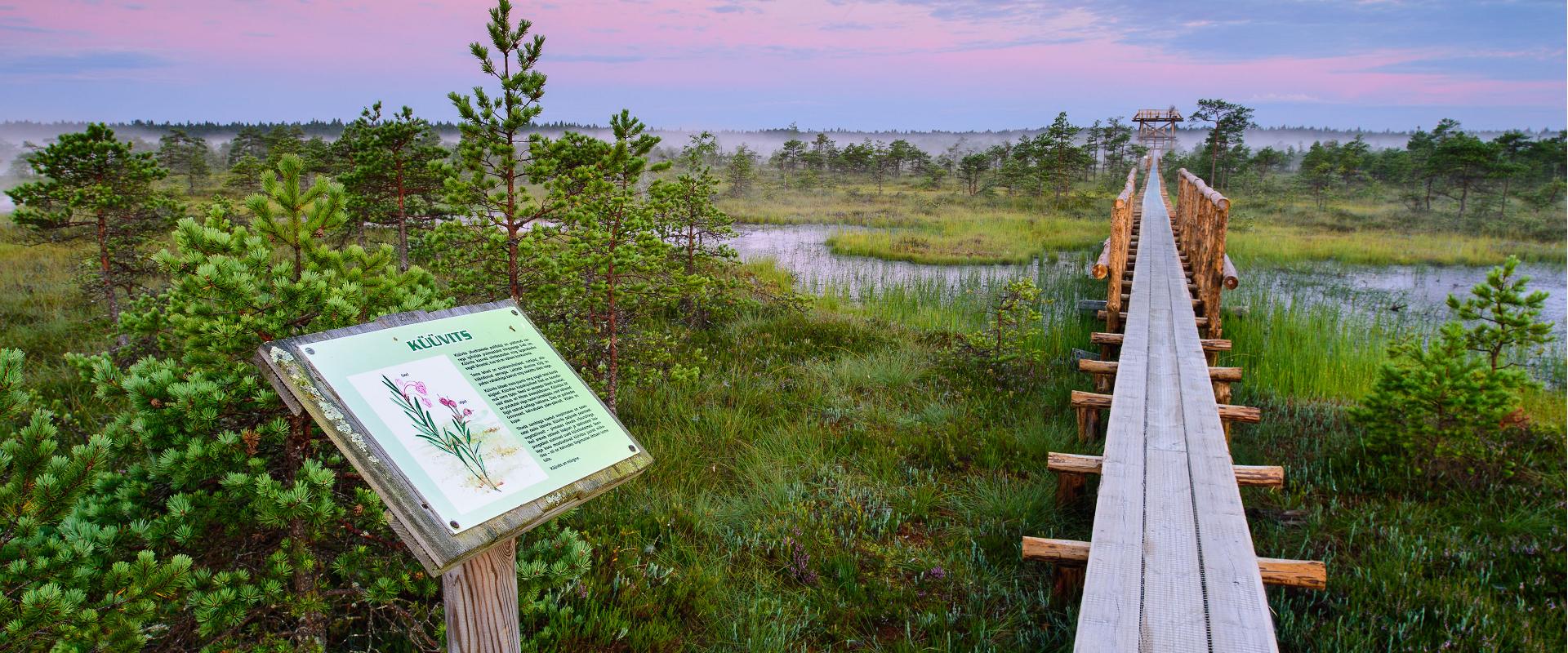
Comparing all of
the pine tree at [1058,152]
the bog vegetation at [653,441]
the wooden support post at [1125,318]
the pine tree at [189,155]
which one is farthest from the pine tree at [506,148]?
the pine tree at [1058,152]

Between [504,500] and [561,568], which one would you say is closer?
[504,500]

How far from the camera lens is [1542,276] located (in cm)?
1606

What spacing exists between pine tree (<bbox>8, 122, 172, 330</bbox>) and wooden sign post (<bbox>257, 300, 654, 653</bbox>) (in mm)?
6515

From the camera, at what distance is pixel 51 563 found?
6.37ft

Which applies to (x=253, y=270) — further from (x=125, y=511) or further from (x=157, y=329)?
(x=125, y=511)

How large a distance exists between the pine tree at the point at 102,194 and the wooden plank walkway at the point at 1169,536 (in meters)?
8.18

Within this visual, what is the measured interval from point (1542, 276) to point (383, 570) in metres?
22.4

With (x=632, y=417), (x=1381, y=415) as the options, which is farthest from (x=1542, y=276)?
(x=632, y=417)

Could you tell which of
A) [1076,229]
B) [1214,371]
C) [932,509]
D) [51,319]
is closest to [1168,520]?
[932,509]

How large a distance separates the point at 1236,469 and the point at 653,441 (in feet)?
11.3

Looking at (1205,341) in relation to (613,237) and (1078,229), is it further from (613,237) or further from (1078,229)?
(1078,229)

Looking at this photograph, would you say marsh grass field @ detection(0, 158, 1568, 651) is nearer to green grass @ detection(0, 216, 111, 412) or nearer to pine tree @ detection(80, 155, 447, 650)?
green grass @ detection(0, 216, 111, 412)

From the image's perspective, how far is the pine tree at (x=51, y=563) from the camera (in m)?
1.83

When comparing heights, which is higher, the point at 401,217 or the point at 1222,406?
the point at 401,217
